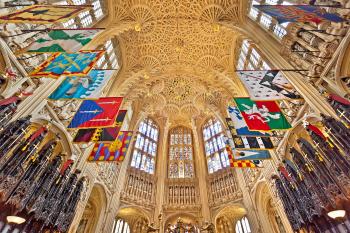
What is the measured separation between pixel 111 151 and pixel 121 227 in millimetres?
10471

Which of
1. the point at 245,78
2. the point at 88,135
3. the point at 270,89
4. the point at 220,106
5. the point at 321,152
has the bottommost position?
the point at 321,152

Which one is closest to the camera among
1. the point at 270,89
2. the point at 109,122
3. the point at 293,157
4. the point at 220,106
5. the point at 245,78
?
the point at 109,122

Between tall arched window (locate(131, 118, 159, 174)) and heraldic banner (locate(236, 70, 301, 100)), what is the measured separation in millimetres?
15988

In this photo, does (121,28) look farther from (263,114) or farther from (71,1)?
(263,114)

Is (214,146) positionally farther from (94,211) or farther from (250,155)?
(94,211)

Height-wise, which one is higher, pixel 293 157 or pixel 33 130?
pixel 33 130

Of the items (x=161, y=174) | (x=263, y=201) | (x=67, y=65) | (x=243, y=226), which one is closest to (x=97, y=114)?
(x=67, y=65)

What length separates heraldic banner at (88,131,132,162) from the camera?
13008 millimetres

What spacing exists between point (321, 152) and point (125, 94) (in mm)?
17656

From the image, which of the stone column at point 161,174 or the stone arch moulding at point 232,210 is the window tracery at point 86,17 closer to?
the stone column at point 161,174

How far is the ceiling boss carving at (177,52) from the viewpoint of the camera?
21000 millimetres

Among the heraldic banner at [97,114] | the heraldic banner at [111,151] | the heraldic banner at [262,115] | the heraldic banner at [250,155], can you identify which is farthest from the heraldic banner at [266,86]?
the heraldic banner at [111,151]

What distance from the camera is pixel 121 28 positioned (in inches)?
754

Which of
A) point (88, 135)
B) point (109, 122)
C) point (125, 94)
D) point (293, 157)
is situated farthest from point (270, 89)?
point (125, 94)
